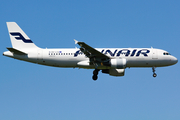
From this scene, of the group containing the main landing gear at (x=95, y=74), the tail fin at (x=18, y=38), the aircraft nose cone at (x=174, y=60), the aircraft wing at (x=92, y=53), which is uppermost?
the tail fin at (x=18, y=38)

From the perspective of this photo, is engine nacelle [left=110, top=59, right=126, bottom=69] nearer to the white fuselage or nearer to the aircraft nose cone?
the white fuselage

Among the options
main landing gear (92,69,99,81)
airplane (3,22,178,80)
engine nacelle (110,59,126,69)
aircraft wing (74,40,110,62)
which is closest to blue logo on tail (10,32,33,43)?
airplane (3,22,178,80)

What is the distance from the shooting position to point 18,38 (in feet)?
158

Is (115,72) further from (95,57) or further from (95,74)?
(95,57)

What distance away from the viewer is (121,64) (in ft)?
141

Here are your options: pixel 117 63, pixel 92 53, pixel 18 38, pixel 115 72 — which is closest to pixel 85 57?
pixel 92 53

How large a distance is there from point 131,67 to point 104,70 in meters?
4.61

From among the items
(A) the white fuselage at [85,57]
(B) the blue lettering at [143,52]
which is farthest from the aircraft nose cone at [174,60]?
(B) the blue lettering at [143,52]

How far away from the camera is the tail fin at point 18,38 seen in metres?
47.8

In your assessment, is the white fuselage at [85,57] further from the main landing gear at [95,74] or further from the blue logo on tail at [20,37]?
the blue logo on tail at [20,37]

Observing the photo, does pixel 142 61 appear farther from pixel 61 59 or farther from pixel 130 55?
pixel 61 59

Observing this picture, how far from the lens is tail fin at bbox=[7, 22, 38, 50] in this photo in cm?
4778

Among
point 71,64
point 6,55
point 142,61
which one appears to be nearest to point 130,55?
point 142,61

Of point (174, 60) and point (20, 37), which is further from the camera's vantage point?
point (20, 37)
